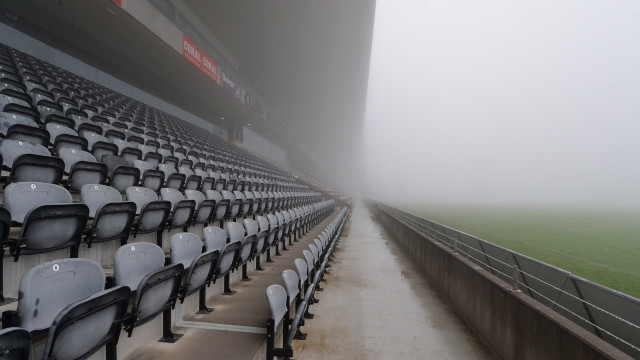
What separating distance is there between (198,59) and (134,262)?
12.8 meters

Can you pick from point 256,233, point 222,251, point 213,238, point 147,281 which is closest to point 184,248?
point 222,251

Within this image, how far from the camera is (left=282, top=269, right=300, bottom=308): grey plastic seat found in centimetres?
293

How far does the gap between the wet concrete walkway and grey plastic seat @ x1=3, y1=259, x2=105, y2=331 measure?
2.06 metres

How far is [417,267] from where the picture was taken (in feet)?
24.1

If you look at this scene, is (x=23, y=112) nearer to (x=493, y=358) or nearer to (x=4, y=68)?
(x=4, y=68)

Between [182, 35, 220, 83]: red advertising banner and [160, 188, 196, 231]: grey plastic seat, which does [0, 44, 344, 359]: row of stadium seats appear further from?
[182, 35, 220, 83]: red advertising banner

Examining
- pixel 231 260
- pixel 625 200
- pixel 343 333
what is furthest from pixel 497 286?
pixel 625 200

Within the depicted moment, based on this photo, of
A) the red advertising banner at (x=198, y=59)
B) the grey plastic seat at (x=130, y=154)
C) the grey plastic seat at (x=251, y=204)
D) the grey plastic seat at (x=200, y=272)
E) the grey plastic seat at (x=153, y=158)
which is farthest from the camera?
the red advertising banner at (x=198, y=59)

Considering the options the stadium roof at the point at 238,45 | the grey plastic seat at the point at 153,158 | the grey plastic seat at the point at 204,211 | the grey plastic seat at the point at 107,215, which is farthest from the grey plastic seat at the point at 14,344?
the stadium roof at the point at 238,45

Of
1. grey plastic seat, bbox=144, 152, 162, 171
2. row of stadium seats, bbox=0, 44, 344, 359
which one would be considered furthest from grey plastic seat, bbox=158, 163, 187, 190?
grey plastic seat, bbox=144, 152, 162, 171

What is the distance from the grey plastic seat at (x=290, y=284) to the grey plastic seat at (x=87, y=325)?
135 cm

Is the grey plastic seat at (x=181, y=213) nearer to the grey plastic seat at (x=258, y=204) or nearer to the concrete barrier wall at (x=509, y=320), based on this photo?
the grey plastic seat at (x=258, y=204)

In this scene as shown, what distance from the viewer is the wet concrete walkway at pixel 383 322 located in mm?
3287

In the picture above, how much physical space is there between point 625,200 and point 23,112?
172 metres
